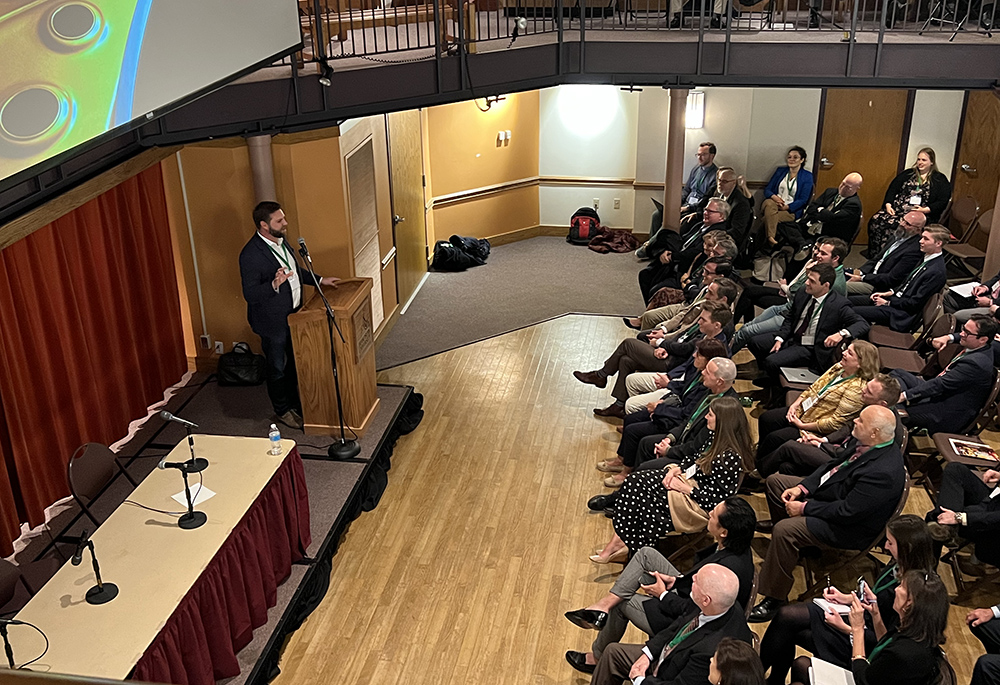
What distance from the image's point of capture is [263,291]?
6602mm

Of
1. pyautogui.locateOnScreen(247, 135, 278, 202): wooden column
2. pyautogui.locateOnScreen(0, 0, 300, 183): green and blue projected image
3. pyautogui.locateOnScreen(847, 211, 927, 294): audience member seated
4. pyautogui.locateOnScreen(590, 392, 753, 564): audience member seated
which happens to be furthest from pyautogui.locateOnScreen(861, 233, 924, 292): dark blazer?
pyautogui.locateOnScreen(0, 0, 300, 183): green and blue projected image

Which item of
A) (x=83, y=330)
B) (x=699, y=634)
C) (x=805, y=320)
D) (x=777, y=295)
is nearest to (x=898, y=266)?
(x=777, y=295)

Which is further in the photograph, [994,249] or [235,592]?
[994,249]

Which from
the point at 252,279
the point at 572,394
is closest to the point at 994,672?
the point at 572,394

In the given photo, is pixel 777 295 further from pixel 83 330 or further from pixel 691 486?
pixel 83 330

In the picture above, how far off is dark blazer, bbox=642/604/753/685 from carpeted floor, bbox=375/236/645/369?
16.1 ft

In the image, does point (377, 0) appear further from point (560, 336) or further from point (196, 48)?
point (196, 48)

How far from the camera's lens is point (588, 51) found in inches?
318

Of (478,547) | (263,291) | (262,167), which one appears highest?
(262,167)

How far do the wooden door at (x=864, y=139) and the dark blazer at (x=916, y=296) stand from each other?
4.25 meters

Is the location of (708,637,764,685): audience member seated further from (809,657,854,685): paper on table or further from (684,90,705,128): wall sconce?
(684,90,705,128): wall sconce

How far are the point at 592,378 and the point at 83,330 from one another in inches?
152

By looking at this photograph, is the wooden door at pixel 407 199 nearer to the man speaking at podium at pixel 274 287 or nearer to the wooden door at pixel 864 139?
the man speaking at podium at pixel 274 287

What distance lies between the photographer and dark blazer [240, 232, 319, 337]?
6551mm
